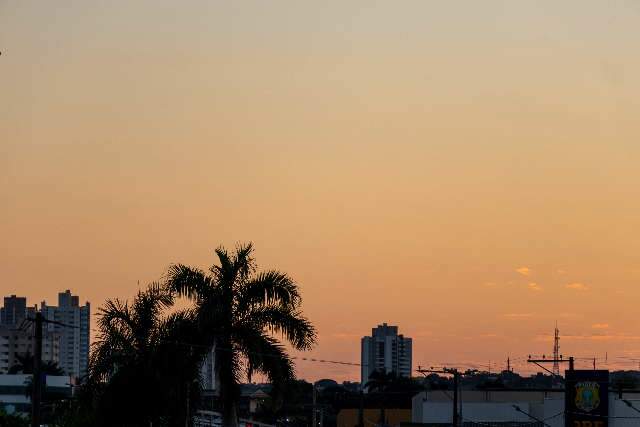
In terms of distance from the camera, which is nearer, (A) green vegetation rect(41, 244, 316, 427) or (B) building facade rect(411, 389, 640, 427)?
(A) green vegetation rect(41, 244, 316, 427)

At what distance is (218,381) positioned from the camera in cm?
5425

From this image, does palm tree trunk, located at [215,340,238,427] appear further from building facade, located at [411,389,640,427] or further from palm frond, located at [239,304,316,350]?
building facade, located at [411,389,640,427]

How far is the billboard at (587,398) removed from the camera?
8506cm

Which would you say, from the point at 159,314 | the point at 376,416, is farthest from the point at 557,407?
the point at 376,416

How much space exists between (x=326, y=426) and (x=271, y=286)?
13650 centimetres

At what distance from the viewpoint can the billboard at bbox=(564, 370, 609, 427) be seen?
8506 cm

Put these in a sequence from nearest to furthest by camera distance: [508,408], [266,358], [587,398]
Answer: [266,358]
[587,398]
[508,408]

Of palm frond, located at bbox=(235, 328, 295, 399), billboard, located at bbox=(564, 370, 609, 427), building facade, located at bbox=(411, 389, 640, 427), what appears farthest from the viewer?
billboard, located at bbox=(564, 370, 609, 427)

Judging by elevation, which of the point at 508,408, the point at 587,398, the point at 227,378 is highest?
the point at 227,378

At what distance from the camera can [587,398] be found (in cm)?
8606

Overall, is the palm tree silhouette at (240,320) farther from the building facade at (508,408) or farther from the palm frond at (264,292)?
the building facade at (508,408)

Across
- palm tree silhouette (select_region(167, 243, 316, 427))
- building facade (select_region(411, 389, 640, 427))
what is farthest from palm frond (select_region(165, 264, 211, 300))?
building facade (select_region(411, 389, 640, 427))

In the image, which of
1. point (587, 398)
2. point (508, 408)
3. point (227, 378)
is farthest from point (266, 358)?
point (508, 408)

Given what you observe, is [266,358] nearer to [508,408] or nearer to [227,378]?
[227,378]
